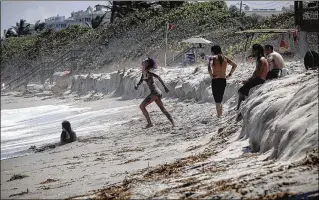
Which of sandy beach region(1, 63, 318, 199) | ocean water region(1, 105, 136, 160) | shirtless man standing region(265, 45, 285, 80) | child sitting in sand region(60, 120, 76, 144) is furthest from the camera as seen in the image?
ocean water region(1, 105, 136, 160)

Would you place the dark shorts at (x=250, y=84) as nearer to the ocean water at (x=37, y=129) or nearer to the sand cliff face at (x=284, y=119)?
the sand cliff face at (x=284, y=119)

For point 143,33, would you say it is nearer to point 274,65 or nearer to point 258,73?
point 274,65

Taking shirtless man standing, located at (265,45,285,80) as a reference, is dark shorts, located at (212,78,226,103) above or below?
below

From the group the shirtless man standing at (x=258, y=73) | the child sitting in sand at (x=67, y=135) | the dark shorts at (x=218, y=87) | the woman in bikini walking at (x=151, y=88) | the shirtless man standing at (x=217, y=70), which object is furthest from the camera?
the woman in bikini walking at (x=151, y=88)

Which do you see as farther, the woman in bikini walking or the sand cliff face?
the woman in bikini walking

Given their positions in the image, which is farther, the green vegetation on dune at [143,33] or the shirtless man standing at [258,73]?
the green vegetation on dune at [143,33]

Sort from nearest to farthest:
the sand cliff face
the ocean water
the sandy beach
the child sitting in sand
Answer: the sandy beach < the sand cliff face < the child sitting in sand < the ocean water

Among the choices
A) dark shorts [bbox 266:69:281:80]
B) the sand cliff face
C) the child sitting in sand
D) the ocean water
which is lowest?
the ocean water

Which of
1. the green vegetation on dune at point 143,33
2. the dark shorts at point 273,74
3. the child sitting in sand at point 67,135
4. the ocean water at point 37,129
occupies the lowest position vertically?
the ocean water at point 37,129

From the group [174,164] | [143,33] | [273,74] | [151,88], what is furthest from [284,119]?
[143,33]

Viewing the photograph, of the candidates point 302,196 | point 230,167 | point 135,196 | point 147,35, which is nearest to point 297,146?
point 230,167

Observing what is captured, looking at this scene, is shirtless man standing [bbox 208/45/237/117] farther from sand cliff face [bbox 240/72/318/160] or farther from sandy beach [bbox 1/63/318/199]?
sand cliff face [bbox 240/72/318/160]

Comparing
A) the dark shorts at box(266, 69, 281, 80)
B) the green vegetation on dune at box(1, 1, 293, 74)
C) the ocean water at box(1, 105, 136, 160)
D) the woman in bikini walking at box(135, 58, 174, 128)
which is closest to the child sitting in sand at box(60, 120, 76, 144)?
the ocean water at box(1, 105, 136, 160)

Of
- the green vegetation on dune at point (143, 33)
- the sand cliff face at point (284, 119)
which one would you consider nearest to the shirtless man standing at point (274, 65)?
the sand cliff face at point (284, 119)
